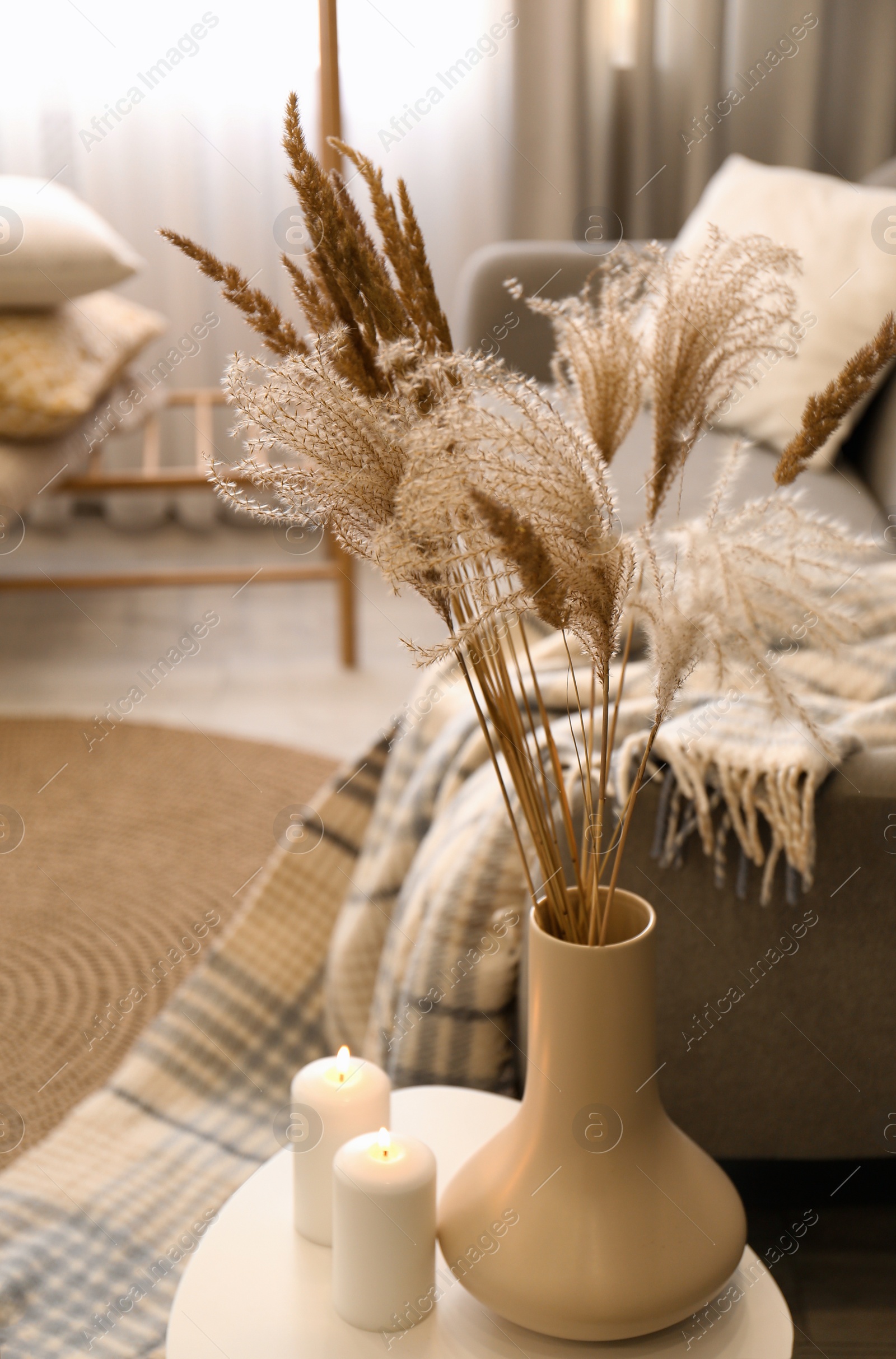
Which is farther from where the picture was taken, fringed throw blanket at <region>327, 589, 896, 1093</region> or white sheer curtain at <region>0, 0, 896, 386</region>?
white sheer curtain at <region>0, 0, 896, 386</region>

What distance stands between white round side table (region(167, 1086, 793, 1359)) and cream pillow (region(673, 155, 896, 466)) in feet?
4.78

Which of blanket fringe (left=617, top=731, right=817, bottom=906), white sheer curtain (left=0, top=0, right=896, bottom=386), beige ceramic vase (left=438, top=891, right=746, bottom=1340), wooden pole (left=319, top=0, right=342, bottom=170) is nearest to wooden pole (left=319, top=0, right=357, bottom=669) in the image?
wooden pole (left=319, top=0, right=342, bottom=170)

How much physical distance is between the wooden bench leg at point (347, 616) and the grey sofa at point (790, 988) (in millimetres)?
1461

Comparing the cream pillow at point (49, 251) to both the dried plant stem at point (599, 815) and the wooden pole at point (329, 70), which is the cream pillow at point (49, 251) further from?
the dried plant stem at point (599, 815)

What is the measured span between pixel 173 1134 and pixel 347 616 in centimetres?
129

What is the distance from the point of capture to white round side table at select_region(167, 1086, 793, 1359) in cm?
64

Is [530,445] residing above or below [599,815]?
above

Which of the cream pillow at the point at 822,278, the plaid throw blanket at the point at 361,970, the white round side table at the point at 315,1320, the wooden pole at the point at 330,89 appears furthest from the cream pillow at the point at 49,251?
the white round side table at the point at 315,1320

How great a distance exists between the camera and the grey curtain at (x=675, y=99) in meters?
2.71

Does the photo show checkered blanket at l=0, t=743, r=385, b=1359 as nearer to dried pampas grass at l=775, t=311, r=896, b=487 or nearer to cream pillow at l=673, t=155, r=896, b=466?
dried pampas grass at l=775, t=311, r=896, b=487

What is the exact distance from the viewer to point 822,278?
193 cm

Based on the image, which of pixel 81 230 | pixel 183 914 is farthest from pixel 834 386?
pixel 81 230

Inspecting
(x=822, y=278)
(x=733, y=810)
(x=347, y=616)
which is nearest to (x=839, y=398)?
(x=733, y=810)

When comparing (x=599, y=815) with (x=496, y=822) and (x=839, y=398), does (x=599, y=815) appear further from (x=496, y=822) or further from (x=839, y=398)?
(x=496, y=822)
